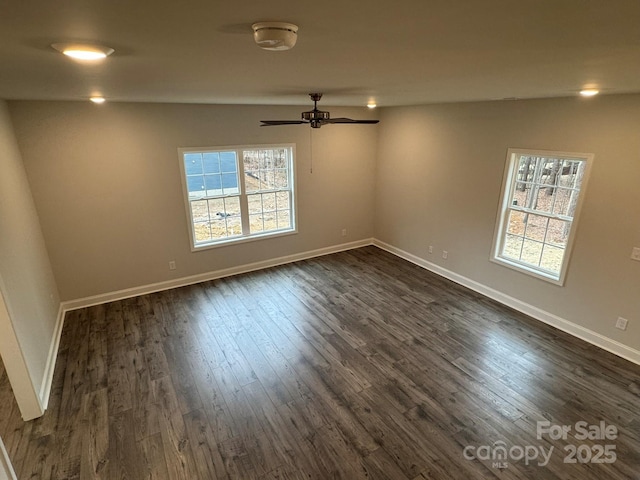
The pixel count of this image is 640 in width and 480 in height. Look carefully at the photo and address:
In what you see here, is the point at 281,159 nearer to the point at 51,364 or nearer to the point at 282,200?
the point at 282,200

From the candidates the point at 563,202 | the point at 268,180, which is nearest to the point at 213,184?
the point at 268,180

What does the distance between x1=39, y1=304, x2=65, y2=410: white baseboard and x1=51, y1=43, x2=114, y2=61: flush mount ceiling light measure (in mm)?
2994

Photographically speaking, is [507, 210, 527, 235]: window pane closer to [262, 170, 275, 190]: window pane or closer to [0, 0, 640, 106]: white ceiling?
[0, 0, 640, 106]: white ceiling

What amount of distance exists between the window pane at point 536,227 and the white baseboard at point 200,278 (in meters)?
3.08

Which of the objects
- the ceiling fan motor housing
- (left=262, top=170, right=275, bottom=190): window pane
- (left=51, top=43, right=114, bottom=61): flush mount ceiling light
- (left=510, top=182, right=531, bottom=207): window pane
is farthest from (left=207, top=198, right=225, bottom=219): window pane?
(left=510, top=182, right=531, bottom=207): window pane

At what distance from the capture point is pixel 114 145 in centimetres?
436

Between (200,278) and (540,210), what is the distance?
4.82 m

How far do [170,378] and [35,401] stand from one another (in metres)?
1.03

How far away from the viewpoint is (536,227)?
4.25 metres

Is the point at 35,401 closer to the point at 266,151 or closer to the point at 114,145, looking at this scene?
the point at 114,145

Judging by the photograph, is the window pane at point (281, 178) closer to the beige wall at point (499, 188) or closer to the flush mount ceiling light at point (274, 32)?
the beige wall at point (499, 188)

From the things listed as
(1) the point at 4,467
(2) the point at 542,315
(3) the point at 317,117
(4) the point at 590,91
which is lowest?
(2) the point at 542,315

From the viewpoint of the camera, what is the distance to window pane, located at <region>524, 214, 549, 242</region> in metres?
4.16

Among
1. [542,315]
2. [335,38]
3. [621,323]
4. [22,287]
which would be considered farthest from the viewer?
[542,315]
